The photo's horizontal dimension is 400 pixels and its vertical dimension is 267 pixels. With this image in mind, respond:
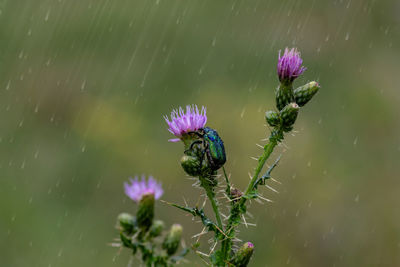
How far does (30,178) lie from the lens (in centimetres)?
757

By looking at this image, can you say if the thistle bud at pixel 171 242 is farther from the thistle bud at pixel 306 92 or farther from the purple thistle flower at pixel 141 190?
the thistle bud at pixel 306 92

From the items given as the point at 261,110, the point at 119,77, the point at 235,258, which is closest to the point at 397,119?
the point at 261,110

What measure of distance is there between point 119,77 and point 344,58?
3.97 meters

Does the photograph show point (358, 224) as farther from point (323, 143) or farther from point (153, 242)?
point (153, 242)

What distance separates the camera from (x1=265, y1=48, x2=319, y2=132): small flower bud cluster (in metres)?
2.70

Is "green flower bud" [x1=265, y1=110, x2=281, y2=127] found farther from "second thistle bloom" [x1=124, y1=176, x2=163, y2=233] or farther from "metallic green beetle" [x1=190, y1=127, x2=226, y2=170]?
"second thistle bloom" [x1=124, y1=176, x2=163, y2=233]

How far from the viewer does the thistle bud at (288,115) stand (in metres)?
2.67

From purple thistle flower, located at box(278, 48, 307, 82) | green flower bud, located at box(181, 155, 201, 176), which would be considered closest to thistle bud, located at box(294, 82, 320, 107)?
purple thistle flower, located at box(278, 48, 307, 82)

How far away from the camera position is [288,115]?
8.86 feet

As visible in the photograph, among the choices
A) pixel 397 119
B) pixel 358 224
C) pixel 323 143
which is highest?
pixel 397 119

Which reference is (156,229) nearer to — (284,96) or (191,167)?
(191,167)

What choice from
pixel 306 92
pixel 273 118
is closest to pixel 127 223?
pixel 273 118

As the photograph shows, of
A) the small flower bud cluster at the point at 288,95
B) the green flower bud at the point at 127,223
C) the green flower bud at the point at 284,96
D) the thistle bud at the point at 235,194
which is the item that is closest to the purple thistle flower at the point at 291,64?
the small flower bud cluster at the point at 288,95

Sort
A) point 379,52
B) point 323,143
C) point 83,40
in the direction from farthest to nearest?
1. point 83,40
2. point 379,52
3. point 323,143
